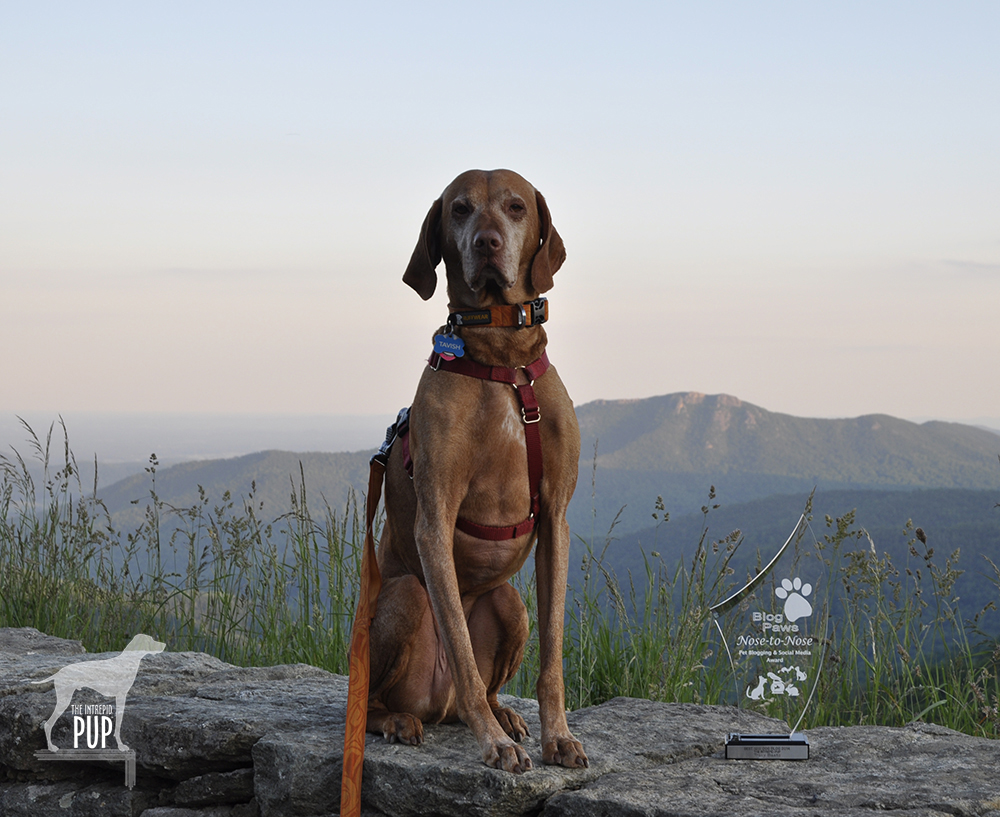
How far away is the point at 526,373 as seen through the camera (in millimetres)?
3094

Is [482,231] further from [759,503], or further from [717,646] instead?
[759,503]

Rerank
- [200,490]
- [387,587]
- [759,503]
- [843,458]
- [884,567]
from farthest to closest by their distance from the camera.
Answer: [843,458], [759,503], [200,490], [884,567], [387,587]

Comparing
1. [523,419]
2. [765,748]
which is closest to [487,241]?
[523,419]

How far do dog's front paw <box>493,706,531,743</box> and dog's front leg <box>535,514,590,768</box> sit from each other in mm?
214

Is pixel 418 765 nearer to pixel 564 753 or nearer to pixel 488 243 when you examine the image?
pixel 564 753

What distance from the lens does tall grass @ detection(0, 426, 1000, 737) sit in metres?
4.70

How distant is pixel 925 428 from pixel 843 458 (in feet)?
36.0

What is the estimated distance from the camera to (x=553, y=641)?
2.99 m

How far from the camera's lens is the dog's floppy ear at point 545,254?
→ 123 inches

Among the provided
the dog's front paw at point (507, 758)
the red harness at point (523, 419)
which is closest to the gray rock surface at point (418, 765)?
the dog's front paw at point (507, 758)

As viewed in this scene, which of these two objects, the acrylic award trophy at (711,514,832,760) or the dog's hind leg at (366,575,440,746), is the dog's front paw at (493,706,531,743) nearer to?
the dog's hind leg at (366,575,440,746)

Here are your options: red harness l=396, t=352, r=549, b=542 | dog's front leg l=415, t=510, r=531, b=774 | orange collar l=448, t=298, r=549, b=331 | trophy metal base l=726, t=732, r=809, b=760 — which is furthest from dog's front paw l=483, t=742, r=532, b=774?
orange collar l=448, t=298, r=549, b=331

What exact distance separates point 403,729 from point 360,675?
27cm

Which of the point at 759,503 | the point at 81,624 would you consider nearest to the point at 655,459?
the point at 759,503
